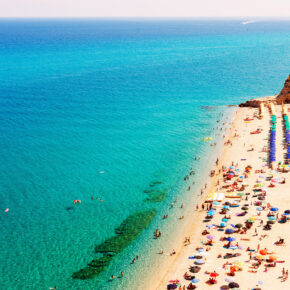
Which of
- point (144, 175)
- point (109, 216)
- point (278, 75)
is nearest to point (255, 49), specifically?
point (278, 75)

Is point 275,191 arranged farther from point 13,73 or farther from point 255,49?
point 255,49

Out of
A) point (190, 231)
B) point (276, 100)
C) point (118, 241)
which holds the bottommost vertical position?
point (118, 241)

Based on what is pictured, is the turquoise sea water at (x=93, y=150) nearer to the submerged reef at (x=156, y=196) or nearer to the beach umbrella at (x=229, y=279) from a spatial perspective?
the submerged reef at (x=156, y=196)

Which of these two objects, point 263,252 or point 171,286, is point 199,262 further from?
point 263,252

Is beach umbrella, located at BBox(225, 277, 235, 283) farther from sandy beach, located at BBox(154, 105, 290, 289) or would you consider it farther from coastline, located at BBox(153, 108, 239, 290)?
coastline, located at BBox(153, 108, 239, 290)

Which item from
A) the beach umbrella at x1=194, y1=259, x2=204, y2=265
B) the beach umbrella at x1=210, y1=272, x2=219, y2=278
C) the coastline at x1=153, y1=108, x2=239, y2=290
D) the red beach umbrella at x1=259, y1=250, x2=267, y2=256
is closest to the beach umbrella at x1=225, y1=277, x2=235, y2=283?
the beach umbrella at x1=210, y1=272, x2=219, y2=278

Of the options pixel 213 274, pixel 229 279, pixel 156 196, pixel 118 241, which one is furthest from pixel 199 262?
pixel 156 196
